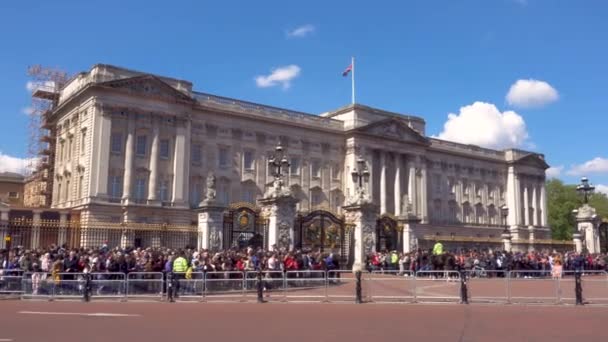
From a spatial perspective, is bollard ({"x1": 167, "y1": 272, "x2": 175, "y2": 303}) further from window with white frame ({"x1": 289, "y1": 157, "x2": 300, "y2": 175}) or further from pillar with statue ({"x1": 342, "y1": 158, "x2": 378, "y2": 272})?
window with white frame ({"x1": 289, "y1": 157, "x2": 300, "y2": 175})

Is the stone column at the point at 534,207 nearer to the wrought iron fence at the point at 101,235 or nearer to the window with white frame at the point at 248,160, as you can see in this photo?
the window with white frame at the point at 248,160

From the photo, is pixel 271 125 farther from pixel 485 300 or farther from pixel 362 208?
pixel 485 300

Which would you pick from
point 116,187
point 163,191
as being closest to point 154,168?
point 163,191

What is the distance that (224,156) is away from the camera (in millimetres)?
63000

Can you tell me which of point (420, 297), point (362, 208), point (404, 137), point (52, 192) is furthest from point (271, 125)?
point (420, 297)

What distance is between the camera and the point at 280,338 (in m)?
10.6

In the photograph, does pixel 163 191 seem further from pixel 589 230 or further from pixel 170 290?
pixel 170 290

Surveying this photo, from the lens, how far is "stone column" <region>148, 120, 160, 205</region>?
5631 centimetres

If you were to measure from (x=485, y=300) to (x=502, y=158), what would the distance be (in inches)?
3010

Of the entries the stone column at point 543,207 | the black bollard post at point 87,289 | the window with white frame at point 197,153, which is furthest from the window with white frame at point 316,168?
the black bollard post at point 87,289

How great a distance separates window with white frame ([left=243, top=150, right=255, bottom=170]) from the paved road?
152 feet

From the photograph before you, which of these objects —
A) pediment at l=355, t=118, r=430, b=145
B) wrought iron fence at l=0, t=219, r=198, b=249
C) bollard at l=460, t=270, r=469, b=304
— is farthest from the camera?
pediment at l=355, t=118, r=430, b=145

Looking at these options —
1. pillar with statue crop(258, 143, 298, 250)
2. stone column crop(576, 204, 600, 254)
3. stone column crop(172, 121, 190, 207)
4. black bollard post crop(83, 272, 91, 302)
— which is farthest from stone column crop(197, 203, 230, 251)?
stone column crop(576, 204, 600, 254)

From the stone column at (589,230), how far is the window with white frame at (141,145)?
38.3 meters
